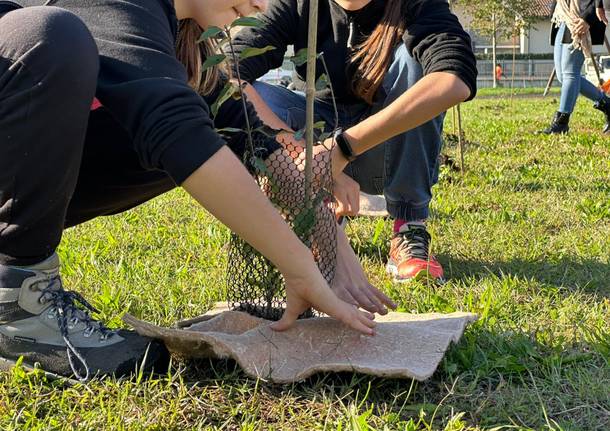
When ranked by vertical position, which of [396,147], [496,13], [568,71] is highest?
[396,147]

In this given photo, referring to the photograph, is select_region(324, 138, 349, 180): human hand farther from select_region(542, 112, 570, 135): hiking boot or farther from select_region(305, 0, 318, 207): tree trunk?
select_region(542, 112, 570, 135): hiking boot

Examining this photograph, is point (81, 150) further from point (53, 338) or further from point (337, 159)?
point (337, 159)

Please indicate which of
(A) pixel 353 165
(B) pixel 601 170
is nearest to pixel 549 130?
(B) pixel 601 170

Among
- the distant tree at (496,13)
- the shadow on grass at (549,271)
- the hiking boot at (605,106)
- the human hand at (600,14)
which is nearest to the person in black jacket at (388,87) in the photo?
the shadow on grass at (549,271)

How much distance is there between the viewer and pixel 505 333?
2.00 meters

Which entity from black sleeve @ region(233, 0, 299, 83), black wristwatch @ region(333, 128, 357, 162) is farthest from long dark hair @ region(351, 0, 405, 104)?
black wristwatch @ region(333, 128, 357, 162)

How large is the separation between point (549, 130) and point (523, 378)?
6084mm

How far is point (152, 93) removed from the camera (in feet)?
4.90

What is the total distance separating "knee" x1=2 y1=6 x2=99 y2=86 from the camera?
5.26 feet

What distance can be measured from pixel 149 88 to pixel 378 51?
4.47 ft

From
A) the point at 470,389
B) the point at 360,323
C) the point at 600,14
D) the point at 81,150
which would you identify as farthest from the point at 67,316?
the point at 600,14

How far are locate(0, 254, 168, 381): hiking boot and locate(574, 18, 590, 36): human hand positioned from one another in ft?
21.4

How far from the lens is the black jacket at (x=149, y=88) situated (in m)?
1.48

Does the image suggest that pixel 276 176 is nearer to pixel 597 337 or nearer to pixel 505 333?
pixel 505 333
